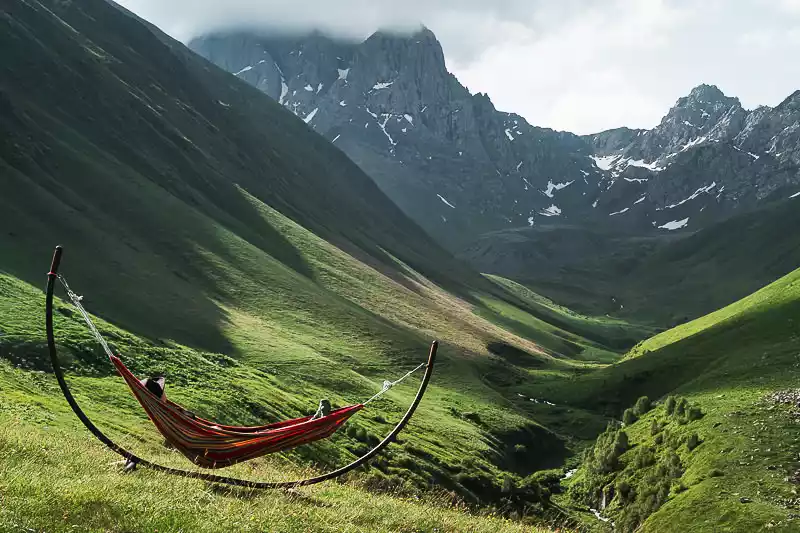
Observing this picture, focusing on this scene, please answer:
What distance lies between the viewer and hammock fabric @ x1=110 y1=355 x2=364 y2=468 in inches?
647

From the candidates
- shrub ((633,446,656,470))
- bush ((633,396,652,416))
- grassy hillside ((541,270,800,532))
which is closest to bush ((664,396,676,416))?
grassy hillside ((541,270,800,532))

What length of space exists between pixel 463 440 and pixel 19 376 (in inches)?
Result: 2099

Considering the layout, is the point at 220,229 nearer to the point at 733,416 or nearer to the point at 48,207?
the point at 48,207

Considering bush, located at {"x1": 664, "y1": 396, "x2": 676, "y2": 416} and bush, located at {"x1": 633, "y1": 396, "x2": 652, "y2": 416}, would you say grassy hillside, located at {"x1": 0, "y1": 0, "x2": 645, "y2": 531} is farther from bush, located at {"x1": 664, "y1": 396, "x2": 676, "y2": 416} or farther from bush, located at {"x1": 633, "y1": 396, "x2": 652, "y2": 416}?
bush, located at {"x1": 664, "y1": 396, "x2": 676, "y2": 416}

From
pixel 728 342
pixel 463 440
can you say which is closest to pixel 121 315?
pixel 463 440

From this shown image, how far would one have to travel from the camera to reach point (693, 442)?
6194 cm

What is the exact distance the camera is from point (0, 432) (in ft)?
60.4

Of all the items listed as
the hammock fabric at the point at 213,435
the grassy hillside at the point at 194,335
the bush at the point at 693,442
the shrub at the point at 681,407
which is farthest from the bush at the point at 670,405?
the hammock fabric at the point at 213,435

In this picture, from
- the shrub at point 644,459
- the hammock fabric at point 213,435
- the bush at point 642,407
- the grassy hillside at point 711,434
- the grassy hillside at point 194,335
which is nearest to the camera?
the hammock fabric at point 213,435

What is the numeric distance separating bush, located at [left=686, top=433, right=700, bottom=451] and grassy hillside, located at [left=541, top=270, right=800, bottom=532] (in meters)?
0.11

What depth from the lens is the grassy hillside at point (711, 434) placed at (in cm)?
4800

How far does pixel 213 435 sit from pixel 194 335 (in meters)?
72.2

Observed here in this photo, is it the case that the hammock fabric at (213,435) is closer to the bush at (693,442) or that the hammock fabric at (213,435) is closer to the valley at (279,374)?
the valley at (279,374)

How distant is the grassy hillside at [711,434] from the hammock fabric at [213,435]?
39014mm
